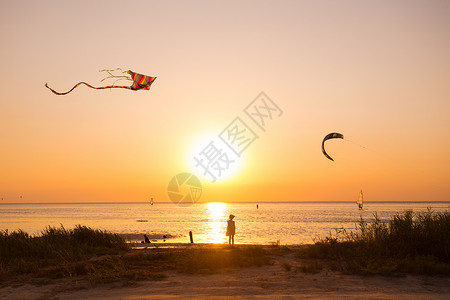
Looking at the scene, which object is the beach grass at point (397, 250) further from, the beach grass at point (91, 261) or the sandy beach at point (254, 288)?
the beach grass at point (91, 261)

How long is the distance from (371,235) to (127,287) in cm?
1040

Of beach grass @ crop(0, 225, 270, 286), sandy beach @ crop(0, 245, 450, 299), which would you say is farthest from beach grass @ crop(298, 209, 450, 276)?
beach grass @ crop(0, 225, 270, 286)

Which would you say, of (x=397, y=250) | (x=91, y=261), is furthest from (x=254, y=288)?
(x=91, y=261)

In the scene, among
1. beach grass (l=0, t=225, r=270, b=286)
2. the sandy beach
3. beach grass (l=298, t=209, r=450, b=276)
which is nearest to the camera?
the sandy beach

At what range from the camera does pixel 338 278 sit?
42.9 ft

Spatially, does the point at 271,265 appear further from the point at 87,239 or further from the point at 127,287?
the point at 87,239

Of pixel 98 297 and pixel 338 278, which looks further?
pixel 338 278

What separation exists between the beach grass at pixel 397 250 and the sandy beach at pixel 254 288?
0.64 m

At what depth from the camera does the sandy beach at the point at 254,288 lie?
11203mm

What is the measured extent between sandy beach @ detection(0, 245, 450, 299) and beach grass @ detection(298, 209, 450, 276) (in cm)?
64

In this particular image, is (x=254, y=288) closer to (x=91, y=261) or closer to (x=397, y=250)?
(x=397, y=250)

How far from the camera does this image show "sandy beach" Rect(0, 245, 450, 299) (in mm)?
11203

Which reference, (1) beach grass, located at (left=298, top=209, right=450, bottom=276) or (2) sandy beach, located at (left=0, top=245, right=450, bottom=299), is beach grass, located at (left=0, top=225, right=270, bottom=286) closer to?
(2) sandy beach, located at (left=0, top=245, right=450, bottom=299)

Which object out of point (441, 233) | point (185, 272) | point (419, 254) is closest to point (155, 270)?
point (185, 272)
